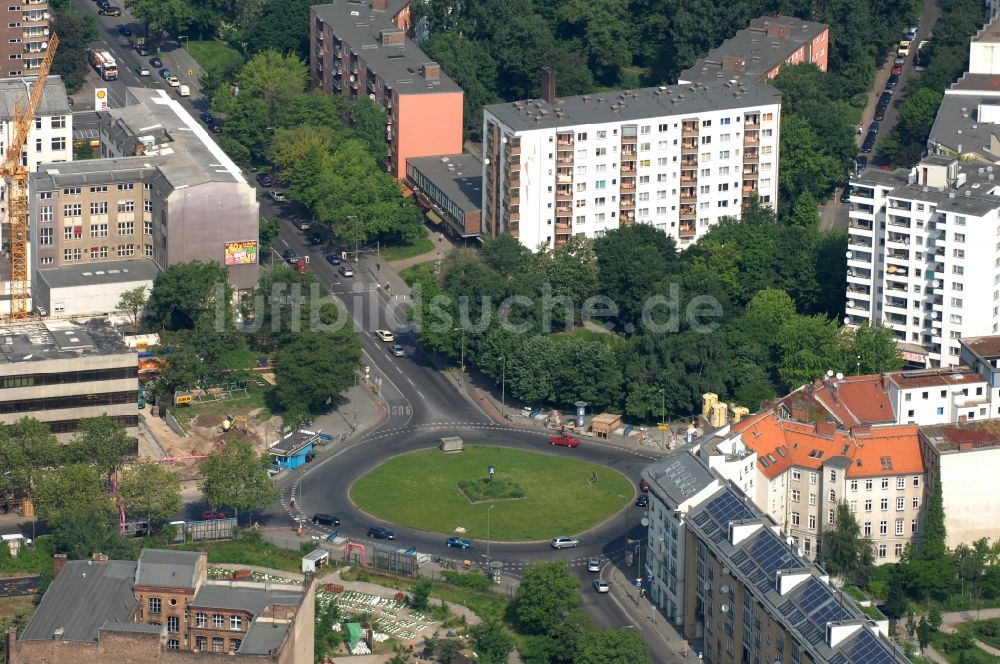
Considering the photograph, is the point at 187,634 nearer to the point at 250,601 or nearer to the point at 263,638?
the point at 250,601

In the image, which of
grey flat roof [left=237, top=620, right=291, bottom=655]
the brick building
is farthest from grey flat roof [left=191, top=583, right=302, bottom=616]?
grey flat roof [left=237, top=620, right=291, bottom=655]

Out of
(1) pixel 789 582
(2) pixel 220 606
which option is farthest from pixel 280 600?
(1) pixel 789 582

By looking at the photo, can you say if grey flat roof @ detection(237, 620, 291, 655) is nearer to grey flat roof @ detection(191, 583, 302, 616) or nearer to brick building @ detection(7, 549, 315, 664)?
brick building @ detection(7, 549, 315, 664)

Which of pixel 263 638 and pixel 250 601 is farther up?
pixel 250 601

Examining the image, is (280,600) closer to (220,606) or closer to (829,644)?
(220,606)

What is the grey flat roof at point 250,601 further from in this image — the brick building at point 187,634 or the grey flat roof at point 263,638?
the grey flat roof at point 263,638

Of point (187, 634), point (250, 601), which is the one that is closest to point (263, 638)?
point (250, 601)

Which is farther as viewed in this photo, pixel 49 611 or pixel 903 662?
pixel 49 611
